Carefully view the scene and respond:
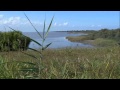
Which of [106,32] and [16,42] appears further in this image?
[16,42]

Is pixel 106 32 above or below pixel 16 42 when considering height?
above

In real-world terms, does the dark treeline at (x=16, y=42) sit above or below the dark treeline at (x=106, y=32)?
below

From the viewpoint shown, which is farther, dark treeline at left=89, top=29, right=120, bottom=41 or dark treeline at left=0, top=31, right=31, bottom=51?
dark treeline at left=89, top=29, right=120, bottom=41

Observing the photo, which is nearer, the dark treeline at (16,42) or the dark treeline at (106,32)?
the dark treeline at (16,42)

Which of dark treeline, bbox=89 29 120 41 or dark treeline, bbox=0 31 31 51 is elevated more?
dark treeline, bbox=89 29 120 41
